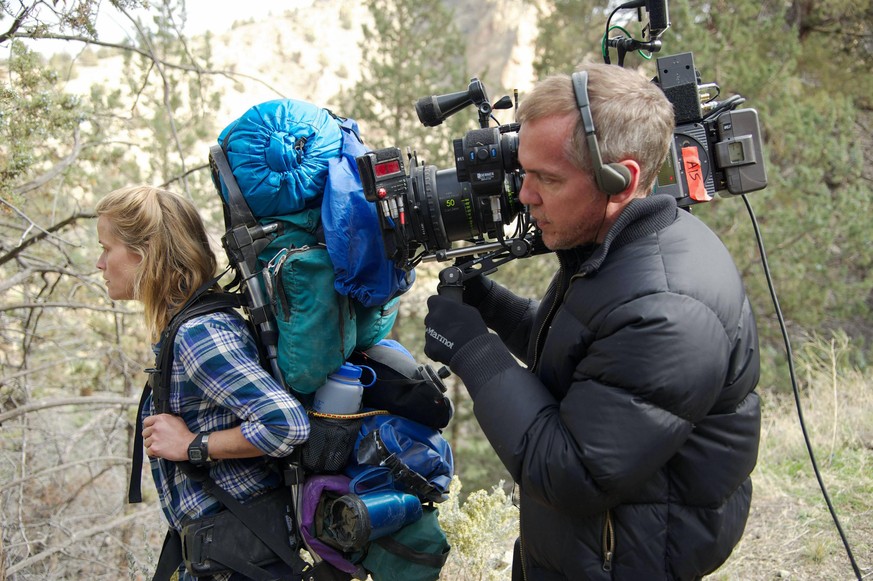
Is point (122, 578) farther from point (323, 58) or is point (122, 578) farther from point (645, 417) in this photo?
point (323, 58)

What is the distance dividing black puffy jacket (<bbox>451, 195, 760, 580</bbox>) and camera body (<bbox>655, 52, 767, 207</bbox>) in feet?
0.98

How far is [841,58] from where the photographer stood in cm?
1071

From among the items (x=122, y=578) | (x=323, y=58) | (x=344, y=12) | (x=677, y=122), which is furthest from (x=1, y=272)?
(x=344, y=12)

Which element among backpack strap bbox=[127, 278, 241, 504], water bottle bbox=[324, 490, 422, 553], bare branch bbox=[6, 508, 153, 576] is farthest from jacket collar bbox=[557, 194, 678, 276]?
bare branch bbox=[6, 508, 153, 576]

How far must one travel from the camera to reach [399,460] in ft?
6.34

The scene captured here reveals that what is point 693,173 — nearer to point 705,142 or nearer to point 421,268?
point 705,142

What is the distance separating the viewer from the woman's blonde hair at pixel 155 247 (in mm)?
1990

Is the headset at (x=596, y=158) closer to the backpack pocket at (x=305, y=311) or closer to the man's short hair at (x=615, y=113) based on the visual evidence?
the man's short hair at (x=615, y=113)

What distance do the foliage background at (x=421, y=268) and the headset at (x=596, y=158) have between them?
1645 millimetres

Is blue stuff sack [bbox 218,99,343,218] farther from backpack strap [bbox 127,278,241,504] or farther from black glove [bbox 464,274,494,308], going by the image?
black glove [bbox 464,274,494,308]

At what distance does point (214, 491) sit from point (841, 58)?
11.5 m

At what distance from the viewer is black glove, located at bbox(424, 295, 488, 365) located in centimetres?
164

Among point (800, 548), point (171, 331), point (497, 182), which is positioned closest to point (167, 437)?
point (171, 331)

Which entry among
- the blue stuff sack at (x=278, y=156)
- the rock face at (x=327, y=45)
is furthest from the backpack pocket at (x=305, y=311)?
the rock face at (x=327, y=45)
